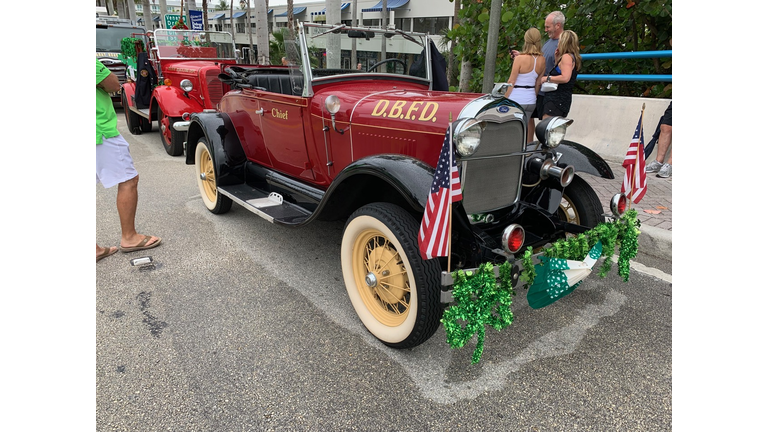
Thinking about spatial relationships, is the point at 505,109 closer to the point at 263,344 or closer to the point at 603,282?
the point at 603,282

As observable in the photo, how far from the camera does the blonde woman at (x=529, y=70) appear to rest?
16.5ft

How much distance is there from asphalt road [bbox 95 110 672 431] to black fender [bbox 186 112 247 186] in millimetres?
1031

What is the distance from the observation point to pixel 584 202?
296 cm

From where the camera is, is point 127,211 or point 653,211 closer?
point 127,211

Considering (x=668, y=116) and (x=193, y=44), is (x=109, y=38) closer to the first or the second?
(x=193, y=44)

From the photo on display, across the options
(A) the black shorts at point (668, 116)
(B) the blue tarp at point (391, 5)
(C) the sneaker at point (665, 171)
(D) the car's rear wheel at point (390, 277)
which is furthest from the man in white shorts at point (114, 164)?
(B) the blue tarp at point (391, 5)

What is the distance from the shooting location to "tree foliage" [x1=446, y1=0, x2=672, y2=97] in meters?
6.20

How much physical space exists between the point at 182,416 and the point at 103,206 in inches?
143

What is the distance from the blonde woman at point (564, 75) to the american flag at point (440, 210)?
11.3 feet

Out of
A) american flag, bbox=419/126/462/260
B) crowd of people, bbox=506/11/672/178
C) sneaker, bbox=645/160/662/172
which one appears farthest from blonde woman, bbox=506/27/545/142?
american flag, bbox=419/126/462/260

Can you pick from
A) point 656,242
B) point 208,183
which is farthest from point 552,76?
point 208,183

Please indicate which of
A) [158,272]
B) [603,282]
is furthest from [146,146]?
[603,282]

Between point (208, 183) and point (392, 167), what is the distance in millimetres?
3046

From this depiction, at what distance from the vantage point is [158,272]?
3.29 m
